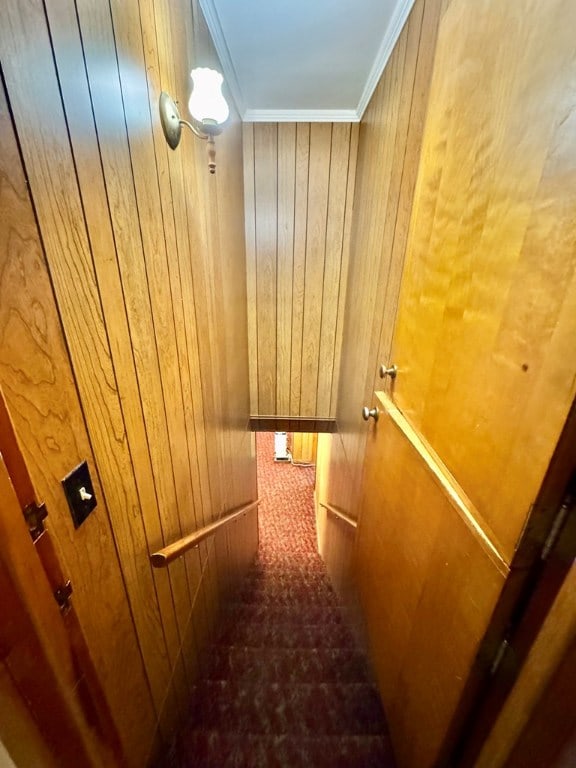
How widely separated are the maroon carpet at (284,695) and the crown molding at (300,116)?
3.18 m

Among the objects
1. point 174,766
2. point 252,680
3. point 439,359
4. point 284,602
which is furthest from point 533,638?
point 284,602

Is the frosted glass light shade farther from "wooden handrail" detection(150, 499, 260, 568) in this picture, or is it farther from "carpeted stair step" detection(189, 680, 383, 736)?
"carpeted stair step" detection(189, 680, 383, 736)

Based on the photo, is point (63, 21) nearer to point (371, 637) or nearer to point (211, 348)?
point (211, 348)

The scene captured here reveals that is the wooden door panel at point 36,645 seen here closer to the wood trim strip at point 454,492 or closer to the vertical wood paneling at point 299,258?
the wood trim strip at point 454,492

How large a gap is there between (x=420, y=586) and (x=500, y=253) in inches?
34.0

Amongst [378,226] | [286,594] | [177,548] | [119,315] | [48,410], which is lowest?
[286,594]

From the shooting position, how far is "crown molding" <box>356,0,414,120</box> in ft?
4.19

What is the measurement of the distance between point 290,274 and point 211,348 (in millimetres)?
1316

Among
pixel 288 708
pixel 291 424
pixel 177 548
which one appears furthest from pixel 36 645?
pixel 291 424

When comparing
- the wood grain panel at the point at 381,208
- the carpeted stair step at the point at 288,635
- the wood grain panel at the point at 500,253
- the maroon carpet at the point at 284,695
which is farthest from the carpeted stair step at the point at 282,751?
the wood grain panel at the point at 500,253

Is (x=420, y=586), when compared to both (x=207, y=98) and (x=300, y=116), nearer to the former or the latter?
(x=207, y=98)

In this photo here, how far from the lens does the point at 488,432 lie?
2.14ft

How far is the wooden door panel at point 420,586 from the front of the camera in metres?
0.70

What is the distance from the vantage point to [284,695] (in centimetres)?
142
